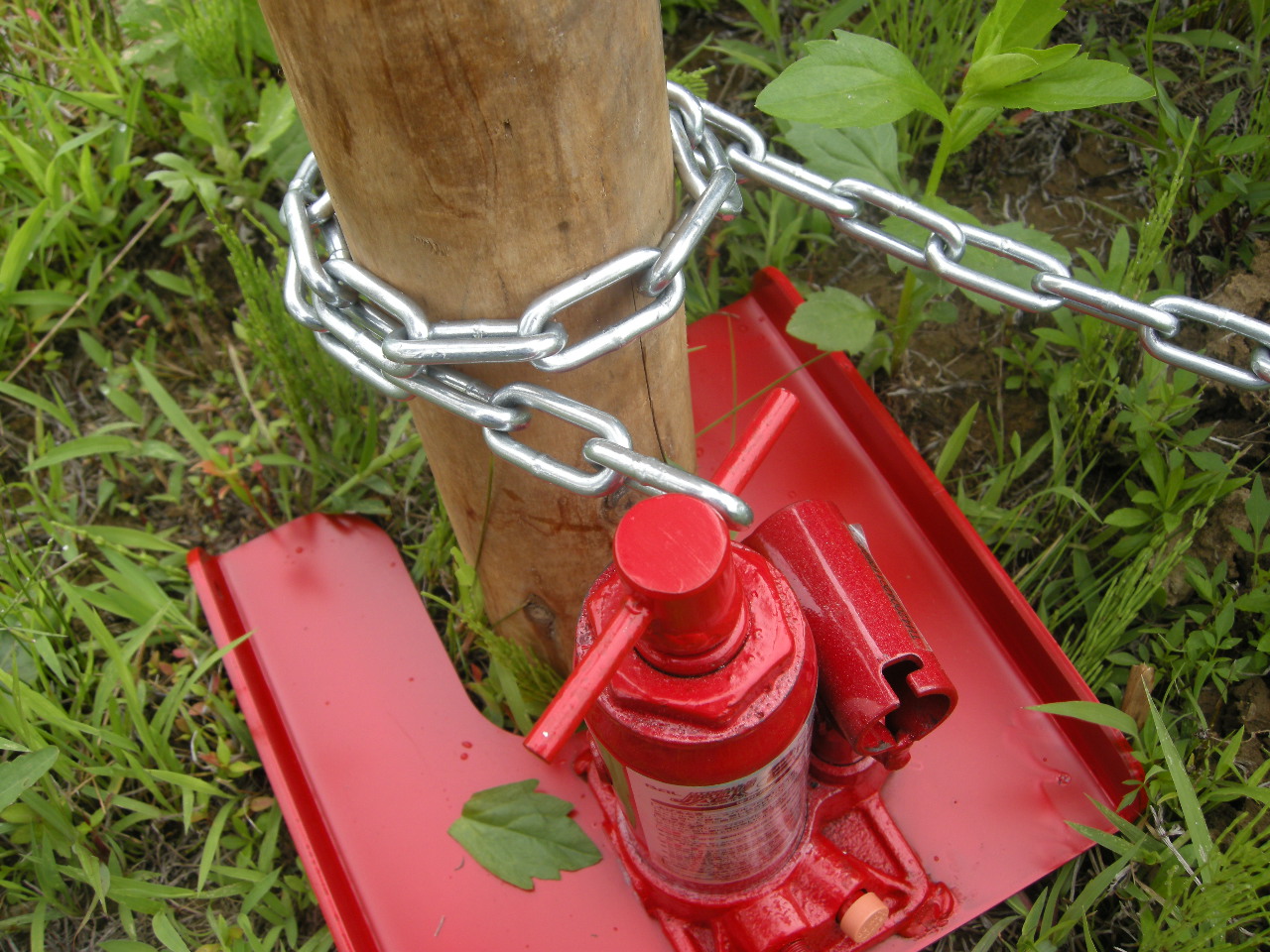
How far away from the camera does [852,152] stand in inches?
63.2

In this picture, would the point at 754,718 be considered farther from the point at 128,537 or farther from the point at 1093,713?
the point at 128,537

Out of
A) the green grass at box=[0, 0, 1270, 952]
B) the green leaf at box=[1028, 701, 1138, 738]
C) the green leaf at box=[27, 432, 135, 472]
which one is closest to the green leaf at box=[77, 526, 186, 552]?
the green grass at box=[0, 0, 1270, 952]

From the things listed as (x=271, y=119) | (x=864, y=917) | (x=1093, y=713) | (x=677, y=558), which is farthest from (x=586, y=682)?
(x=271, y=119)

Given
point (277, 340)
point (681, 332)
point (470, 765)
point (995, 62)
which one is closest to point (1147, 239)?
point (995, 62)

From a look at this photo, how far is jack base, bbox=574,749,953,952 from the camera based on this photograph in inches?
49.0

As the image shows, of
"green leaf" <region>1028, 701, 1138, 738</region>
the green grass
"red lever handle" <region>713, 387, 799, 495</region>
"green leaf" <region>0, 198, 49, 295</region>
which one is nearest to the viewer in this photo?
"red lever handle" <region>713, 387, 799, 495</region>

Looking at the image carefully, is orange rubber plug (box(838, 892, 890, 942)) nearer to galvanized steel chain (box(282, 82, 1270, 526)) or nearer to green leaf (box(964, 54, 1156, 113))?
galvanized steel chain (box(282, 82, 1270, 526))

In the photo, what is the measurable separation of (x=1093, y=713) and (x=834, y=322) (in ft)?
2.38

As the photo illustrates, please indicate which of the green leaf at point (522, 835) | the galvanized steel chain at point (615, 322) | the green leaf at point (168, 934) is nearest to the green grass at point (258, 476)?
the green leaf at point (168, 934)

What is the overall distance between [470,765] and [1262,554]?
1.32 meters

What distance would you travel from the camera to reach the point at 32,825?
1.52 meters

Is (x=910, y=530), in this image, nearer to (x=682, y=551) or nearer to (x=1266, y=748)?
(x=1266, y=748)

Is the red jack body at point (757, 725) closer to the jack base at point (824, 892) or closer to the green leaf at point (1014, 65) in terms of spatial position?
the jack base at point (824, 892)

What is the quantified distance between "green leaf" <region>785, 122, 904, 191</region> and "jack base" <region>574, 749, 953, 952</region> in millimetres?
937
